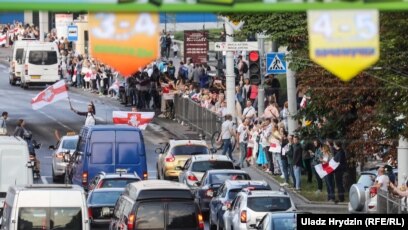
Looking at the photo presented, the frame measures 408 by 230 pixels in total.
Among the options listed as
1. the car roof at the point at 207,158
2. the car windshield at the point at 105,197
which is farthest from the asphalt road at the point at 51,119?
the car windshield at the point at 105,197

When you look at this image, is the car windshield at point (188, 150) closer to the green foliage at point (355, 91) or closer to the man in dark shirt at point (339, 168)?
the green foliage at point (355, 91)

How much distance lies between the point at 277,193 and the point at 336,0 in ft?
66.0

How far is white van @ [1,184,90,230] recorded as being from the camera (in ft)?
84.2

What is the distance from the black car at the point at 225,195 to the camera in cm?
3148

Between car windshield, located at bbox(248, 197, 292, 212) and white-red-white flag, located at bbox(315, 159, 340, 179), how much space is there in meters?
5.03

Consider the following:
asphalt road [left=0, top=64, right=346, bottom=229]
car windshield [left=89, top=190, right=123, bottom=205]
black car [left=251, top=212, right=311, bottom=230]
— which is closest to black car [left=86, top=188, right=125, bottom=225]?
car windshield [left=89, top=190, right=123, bottom=205]

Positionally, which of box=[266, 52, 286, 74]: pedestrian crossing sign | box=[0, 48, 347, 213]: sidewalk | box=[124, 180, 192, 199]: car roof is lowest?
box=[0, 48, 347, 213]: sidewalk

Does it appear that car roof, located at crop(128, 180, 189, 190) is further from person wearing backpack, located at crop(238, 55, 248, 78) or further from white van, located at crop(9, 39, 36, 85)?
white van, located at crop(9, 39, 36, 85)

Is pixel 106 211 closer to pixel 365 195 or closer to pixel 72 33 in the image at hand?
pixel 365 195

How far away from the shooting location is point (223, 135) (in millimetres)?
46562

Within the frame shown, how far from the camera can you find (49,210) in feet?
84.6

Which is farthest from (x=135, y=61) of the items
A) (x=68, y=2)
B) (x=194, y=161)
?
(x=194, y=161)

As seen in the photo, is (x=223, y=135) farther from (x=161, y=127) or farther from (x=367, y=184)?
(x=367, y=184)

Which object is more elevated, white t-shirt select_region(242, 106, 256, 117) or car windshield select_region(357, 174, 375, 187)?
white t-shirt select_region(242, 106, 256, 117)
